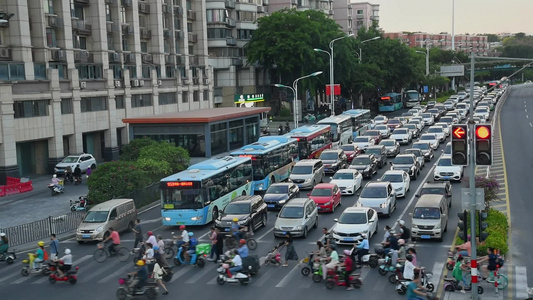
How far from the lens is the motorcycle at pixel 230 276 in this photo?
22.5 metres

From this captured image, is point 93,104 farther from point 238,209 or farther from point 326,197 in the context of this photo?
point 238,209

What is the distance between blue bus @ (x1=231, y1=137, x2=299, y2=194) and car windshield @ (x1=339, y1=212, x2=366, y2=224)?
1281 centimetres

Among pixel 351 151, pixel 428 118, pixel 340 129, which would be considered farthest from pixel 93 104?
pixel 428 118

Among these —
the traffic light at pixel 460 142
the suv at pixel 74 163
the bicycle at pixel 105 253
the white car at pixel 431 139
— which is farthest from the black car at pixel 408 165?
the suv at pixel 74 163

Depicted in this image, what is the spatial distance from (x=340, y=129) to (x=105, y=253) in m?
36.7

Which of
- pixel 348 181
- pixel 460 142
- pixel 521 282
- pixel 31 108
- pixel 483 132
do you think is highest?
pixel 483 132

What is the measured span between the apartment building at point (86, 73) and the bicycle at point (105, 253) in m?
22.4

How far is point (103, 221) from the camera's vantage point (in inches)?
1184

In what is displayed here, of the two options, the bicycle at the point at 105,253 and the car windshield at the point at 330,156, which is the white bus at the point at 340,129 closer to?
the car windshield at the point at 330,156

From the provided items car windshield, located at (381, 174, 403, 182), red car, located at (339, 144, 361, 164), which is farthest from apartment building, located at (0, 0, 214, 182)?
car windshield, located at (381, 174, 403, 182)

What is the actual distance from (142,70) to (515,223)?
45618mm

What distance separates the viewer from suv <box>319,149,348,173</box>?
45719mm

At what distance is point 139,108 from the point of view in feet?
214

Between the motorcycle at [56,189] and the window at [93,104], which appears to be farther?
the window at [93,104]
